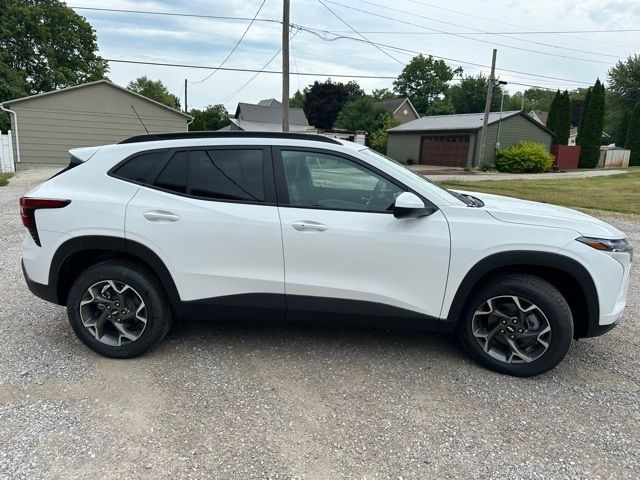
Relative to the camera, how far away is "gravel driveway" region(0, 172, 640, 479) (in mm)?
2391

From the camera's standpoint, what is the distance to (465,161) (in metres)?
31.4

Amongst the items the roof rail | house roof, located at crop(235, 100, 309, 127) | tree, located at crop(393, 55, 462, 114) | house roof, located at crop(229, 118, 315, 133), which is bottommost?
the roof rail

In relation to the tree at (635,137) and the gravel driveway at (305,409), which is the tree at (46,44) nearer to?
the gravel driveway at (305,409)

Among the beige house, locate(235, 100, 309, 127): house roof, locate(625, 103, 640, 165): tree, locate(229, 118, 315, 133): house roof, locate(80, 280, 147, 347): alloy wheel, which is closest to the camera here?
locate(80, 280, 147, 347): alloy wheel

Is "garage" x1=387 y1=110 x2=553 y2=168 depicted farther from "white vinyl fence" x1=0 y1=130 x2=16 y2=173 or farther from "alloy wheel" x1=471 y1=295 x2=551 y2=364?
"alloy wheel" x1=471 y1=295 x2=551 y2=364

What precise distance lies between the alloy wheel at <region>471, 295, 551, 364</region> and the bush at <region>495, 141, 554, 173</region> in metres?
27.7

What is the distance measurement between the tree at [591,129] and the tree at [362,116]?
18.2 metres

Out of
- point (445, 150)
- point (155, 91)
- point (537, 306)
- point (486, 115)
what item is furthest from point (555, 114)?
point (155, 91)

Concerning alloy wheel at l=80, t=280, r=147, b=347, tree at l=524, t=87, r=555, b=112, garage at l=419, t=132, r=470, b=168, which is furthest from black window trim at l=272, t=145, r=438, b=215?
tree at l=524, t=87, r=555, b=112

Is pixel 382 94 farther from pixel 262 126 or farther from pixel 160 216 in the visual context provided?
pixel 160 216

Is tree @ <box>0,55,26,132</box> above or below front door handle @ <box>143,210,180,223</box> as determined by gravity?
above

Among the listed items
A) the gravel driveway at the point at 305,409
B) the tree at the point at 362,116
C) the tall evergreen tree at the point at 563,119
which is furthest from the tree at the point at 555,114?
the gravel driveway at the point at 305,409

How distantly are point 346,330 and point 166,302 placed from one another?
5.03 ft

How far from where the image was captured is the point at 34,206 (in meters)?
3.35
